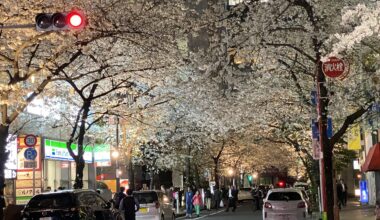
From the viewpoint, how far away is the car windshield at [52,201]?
14461 millimetres

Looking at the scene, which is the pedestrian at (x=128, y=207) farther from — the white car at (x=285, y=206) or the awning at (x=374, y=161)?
the awning at (x=374, y=161)

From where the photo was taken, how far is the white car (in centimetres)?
2086

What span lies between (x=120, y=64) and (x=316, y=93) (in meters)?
8.16

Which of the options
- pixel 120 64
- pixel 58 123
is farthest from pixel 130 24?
pixel 58 123

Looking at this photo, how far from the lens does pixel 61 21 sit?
12.3 meters

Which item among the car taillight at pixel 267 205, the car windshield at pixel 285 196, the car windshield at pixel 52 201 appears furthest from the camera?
the car windshield at pixel 285 196

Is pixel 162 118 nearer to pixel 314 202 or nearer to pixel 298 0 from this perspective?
pixel 314 202

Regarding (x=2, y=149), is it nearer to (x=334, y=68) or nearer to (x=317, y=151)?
(x=334, y=68)

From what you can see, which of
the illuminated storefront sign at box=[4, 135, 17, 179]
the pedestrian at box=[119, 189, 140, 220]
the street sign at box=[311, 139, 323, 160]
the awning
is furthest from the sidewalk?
the illuminated storefront sign at box=[4, 135, 17, 179]

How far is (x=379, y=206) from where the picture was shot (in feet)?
43.9

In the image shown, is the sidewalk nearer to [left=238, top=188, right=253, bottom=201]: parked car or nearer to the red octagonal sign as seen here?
the red octagonal sign

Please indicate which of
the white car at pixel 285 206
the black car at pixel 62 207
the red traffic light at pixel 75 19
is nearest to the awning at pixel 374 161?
the white car at pixel 285 206

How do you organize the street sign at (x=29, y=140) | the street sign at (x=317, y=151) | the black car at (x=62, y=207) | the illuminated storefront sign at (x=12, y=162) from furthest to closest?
the illuminated storefront sign at (x=12, y=162) < the street sign at (x=29, y=140) < the street sign at (x=317, y=151) < the black car at (x=62, y=207)

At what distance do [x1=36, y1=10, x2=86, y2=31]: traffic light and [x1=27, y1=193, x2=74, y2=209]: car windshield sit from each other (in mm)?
4663
